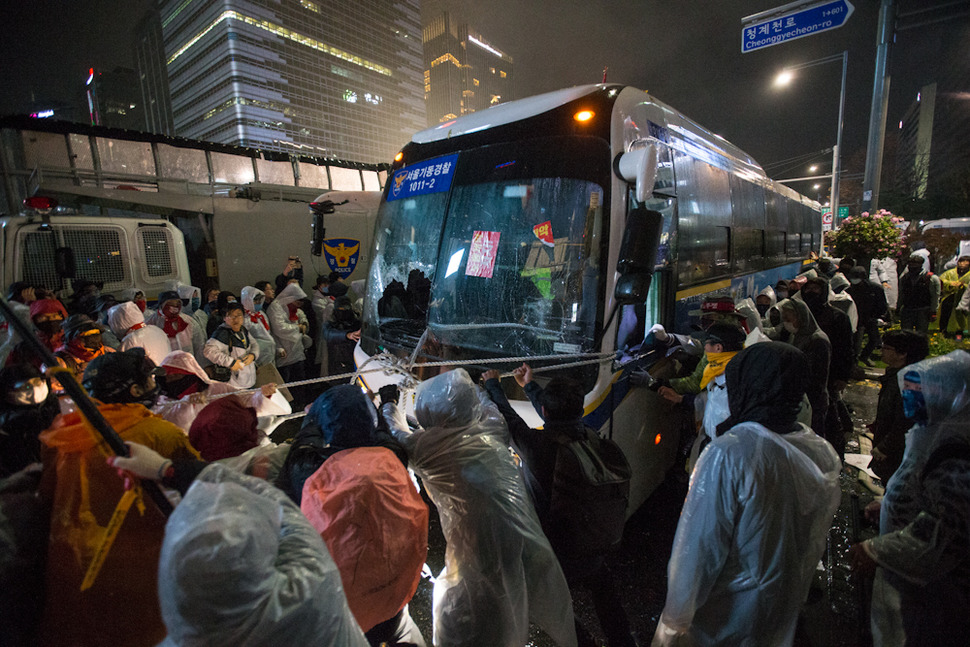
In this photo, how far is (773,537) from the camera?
1843mm

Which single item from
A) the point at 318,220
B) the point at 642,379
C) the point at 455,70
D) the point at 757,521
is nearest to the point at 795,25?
the point at 642,379

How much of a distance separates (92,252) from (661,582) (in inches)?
373

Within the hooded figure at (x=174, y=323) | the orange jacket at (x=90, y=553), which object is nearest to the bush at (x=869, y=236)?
the hooded figure at (x=174, y=323)

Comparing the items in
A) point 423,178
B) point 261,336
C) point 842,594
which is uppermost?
point 423,178

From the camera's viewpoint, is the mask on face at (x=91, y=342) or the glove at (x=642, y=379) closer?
the glove at (x=642, y=379)

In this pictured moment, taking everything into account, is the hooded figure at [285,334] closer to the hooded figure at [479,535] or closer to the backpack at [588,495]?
the hooded figure at [479,535]

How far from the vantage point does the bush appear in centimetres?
996

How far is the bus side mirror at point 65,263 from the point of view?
6527 millimetres

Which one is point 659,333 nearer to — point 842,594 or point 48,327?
point 842,594

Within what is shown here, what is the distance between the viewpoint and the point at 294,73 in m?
79.9

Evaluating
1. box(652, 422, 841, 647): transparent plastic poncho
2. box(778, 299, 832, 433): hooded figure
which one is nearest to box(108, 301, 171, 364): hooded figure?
box(652, 422, 841, 647): transparent plastic poncho

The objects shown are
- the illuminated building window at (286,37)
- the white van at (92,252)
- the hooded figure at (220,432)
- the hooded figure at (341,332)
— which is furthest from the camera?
the illuminated building window at (286,37)

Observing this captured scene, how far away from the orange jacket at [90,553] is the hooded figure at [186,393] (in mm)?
1233

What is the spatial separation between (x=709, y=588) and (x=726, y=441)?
0.64 m
